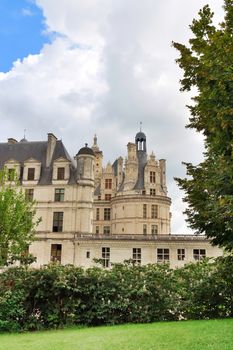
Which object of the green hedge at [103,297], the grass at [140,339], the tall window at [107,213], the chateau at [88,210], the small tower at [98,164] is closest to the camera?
the grass at [140,339]

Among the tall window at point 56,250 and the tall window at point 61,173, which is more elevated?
the tall window at point 61,173

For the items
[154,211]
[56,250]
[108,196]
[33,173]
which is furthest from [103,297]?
[108,196]

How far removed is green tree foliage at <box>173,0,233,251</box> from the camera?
7.80 m

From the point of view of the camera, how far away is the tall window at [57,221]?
37281mm

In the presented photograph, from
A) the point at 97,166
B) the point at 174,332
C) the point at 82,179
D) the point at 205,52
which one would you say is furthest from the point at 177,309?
the point at 97,166

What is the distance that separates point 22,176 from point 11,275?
27.7m

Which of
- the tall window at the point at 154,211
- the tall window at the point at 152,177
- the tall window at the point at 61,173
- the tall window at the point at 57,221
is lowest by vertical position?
the tall window at the point at 57,221

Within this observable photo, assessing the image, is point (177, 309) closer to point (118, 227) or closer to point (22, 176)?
point (22, 176)

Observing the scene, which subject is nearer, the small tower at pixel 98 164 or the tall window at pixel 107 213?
the tall window at pixel 107 213

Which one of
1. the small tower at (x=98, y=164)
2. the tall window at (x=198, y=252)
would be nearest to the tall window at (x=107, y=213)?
the small tower at (x=98, y=164)

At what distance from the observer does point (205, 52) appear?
8.48 m

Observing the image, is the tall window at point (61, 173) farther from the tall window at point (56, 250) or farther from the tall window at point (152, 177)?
the tall window at point (152, 177)

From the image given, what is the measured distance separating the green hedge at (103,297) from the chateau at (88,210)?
20660 mm

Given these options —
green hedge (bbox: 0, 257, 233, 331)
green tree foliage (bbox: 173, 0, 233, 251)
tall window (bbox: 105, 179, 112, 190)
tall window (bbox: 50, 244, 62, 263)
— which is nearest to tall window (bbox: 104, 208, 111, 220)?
tall window (bbox: 105, 179, 112, 190)
